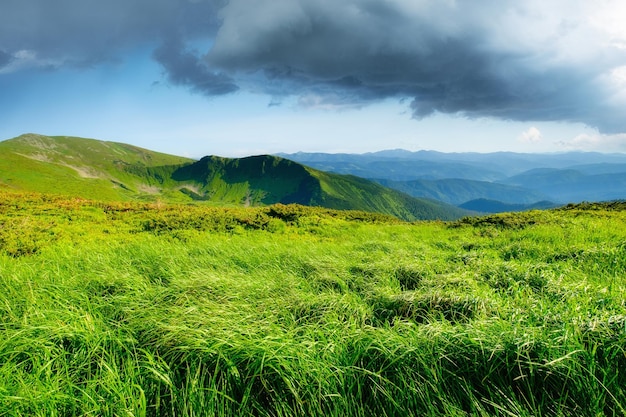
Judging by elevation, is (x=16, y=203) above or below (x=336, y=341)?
above

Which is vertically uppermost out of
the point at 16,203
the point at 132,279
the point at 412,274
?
the point at 16,203

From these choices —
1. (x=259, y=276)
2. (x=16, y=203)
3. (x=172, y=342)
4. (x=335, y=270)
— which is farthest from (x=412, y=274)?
(x=16, y=203)

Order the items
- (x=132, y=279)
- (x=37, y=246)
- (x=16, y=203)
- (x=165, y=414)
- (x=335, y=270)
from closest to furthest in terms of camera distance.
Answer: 1. (x=165, y=414)
2. (x=132, y=279)
3. (x=335, y=270)
4. (x=37, y=246)
5. (x=16, y=203)

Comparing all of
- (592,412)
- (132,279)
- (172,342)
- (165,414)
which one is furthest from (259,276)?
(592,412)

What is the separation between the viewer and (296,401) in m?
3.03

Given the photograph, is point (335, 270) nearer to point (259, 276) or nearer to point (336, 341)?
point (259, 276)

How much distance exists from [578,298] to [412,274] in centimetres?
314

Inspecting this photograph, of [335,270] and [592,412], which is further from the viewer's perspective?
[335,270]

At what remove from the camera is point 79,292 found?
5.34 meters

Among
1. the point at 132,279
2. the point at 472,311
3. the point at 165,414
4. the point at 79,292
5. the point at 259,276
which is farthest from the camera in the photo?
the point at 259,276

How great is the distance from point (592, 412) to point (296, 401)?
263 centimetres

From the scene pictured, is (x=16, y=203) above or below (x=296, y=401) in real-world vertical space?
above

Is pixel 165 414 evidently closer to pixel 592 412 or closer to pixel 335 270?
pixel 592 412

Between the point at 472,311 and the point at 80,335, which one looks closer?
the point at 80,335
